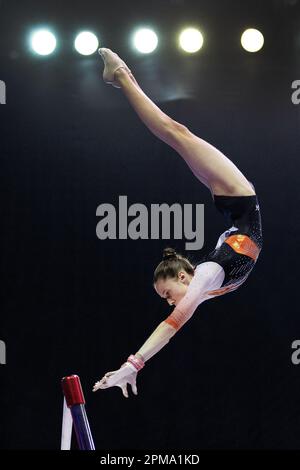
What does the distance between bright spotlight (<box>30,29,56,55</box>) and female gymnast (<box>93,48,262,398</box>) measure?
39 cm

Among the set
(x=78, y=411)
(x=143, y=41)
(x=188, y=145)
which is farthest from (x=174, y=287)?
(x=78, y=411)

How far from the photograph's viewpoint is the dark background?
155 inches

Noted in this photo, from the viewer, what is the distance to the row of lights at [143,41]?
13.4ft

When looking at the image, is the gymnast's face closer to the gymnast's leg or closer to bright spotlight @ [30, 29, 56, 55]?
the gymnast's leg

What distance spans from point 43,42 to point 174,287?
1533mm

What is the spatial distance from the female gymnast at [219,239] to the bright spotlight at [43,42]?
39cm

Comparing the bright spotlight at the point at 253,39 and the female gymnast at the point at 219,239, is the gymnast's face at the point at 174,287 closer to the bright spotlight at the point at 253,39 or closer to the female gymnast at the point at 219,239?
the female gymnast at the point at 219,239

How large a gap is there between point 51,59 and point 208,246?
1.33 m

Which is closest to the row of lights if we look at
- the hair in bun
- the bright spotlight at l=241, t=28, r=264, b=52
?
the bright spotlight at l=241, t=28, r=264, b=52

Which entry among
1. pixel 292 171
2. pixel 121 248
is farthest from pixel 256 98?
pixel 121 248

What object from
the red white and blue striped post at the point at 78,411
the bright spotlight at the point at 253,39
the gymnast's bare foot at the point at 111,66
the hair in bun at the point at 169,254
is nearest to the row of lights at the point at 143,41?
the bright spotlight at the point at 253,39

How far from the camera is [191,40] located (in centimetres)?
411

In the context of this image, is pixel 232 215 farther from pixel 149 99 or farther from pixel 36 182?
pixel 36 182

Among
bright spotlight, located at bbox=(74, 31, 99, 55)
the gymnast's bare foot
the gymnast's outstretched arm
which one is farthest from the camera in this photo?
bright spotlight, located at bbox=(74, 31, 99, 55)
